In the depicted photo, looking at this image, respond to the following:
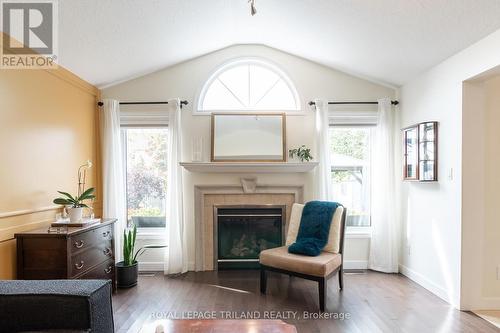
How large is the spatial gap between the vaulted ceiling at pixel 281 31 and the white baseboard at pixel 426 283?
2.33 meters

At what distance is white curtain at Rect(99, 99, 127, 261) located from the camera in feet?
12.3

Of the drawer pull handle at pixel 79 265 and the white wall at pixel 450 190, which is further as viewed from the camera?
the white wall at pixel 450 190

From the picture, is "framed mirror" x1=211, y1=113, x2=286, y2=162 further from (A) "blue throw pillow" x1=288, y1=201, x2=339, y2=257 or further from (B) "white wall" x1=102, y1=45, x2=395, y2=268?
(A) "blue throw pillow" x1=288, y1=201, x2=339, y2=257

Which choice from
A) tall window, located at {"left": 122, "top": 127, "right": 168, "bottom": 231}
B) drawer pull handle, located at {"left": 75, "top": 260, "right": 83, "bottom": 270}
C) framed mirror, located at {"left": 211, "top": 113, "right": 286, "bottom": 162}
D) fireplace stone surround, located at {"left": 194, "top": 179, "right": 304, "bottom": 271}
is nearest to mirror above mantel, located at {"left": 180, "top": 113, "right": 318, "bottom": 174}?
framed mirror, located at {"left": 211, "top": 113, "right": 286, "bottom": 162}

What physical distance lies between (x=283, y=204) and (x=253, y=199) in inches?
15.9

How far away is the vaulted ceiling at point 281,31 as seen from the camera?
2.44 m

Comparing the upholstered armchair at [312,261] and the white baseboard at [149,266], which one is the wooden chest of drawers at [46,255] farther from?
the upholstered armchair at [312,261]

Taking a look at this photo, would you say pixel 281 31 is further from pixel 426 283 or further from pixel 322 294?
pixel 426 283

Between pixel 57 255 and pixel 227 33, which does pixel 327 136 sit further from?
pixel 57 255

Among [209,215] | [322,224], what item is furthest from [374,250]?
[209,215]

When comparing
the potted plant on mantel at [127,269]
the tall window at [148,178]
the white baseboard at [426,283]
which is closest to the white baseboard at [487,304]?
the white baseboard at [426,283]

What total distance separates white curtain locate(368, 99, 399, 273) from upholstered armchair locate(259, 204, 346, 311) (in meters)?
0.83

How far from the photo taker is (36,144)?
9.07ft

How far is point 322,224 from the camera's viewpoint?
3234mm
